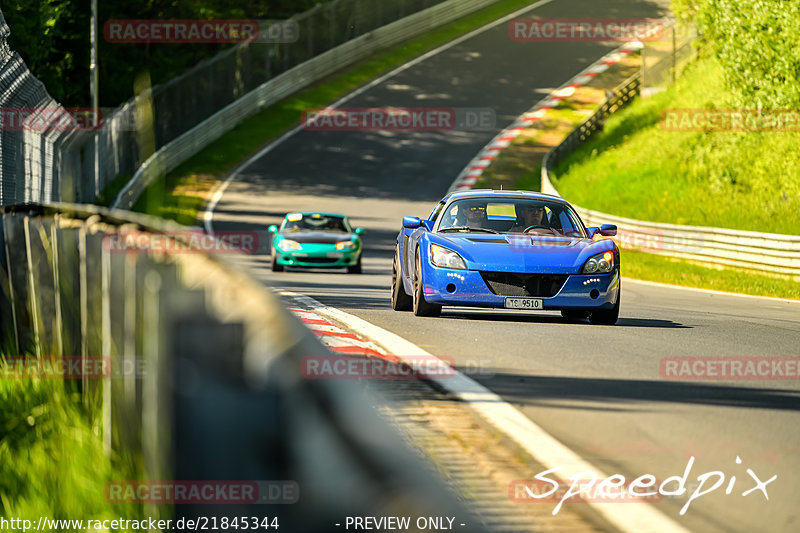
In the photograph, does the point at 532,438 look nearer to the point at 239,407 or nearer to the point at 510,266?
the point at 239,407

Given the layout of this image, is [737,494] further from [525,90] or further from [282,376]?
[525,90]

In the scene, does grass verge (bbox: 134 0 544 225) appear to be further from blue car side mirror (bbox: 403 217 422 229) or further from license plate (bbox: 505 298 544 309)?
license plate (bbox: 505 298 544 309)

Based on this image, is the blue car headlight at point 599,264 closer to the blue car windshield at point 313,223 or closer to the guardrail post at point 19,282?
the guardrail post at point 19,282

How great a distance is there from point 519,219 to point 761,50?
69.1 feet

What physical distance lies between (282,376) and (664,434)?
3592 mm

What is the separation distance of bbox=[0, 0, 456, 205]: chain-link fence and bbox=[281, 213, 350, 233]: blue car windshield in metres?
4.03

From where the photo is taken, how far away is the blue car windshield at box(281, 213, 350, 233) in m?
24.3

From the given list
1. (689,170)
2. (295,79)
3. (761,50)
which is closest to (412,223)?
(761,50)

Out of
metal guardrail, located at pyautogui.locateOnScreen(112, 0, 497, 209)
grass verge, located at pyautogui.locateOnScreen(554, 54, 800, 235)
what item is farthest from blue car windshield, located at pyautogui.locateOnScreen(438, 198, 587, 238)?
metal guardrail, located at pyautogui.locateOnScreen(112, 0, 497, 209)

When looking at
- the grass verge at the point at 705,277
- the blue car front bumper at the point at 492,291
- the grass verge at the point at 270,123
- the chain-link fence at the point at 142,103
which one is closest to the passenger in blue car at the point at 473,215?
the blue car front bumper at the point at 492,291

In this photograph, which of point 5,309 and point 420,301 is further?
point 420,301

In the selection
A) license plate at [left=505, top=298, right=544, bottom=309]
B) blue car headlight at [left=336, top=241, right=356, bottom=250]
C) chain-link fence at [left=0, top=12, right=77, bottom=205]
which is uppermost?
chain-link fence at [left=0, top=12, right=77, bottom=205]

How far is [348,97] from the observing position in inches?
2133

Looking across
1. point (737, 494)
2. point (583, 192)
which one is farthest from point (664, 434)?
point (583, 192)
